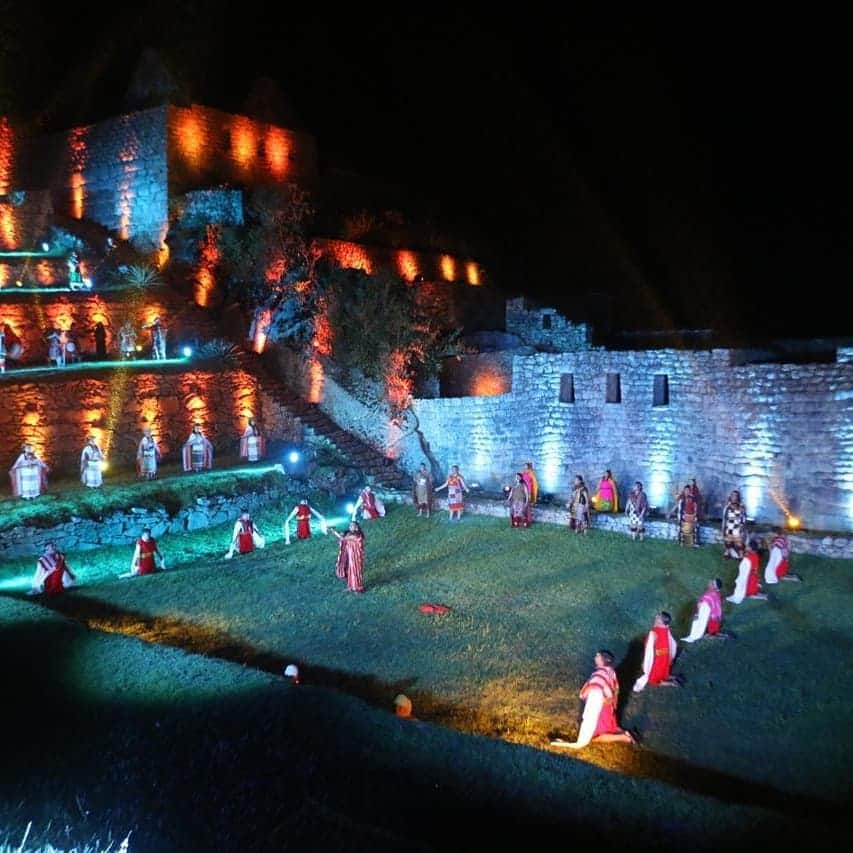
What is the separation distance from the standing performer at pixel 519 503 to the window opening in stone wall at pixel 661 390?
3.28 metres

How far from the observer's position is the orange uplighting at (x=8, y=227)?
27.6m

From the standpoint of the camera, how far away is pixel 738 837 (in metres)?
5.78

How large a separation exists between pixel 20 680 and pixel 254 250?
19.5 m

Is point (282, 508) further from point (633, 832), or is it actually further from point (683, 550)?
point (633, 832)

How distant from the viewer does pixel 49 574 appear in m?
13.8

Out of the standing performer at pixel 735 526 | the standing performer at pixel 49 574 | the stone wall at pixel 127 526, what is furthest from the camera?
the stone wall at pixel 127 526

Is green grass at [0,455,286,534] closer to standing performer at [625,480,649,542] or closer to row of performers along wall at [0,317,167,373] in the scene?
row of performers along wall at [0,317,167,373]

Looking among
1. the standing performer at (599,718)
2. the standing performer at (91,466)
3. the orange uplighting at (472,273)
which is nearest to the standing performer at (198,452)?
the standing performer at (91,466)

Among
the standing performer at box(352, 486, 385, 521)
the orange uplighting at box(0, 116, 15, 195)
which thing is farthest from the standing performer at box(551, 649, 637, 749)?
the orange uplighting at box(0, 116, 15, 195)

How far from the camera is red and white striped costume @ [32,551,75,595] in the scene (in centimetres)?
1376

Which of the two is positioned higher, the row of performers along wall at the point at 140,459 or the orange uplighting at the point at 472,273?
the orange uplighting at the point at 472,273

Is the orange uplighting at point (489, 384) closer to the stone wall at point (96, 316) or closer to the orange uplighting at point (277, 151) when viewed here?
the stone wall at point (96, 316)

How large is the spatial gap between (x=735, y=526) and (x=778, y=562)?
122cm

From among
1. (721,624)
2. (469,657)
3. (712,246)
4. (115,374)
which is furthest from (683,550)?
(712,246)
